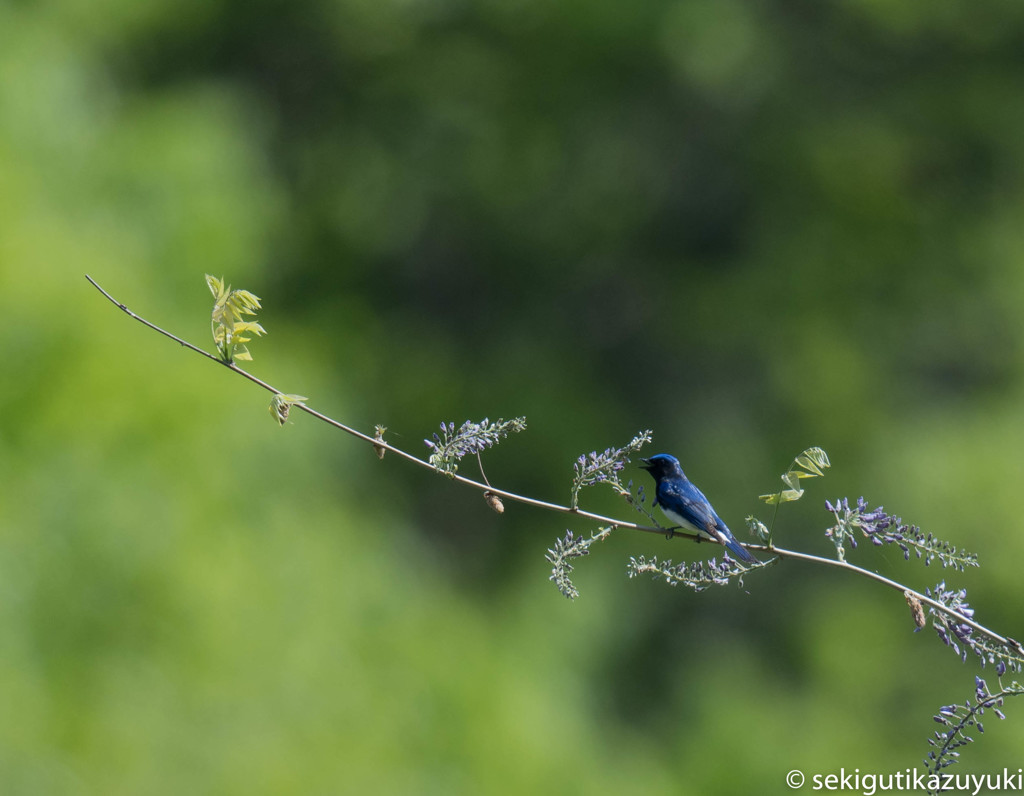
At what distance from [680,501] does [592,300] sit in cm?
985

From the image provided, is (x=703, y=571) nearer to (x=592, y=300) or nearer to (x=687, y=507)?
(x=687, y=507)

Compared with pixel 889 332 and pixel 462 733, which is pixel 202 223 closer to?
pixel 462 733

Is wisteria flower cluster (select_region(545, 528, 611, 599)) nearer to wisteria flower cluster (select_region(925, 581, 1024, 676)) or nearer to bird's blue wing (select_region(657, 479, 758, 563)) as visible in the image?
→ wisteria flower cluster (select_region(925, 581, 1024, 676))

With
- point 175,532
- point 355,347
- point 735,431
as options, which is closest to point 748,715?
point 735,431

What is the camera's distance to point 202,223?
10.1m

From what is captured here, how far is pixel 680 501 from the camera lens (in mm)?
2562

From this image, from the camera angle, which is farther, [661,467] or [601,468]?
[661,467]

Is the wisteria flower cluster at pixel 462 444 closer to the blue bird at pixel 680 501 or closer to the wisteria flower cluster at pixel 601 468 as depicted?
the wisteria flower cluster at pixel 601 468

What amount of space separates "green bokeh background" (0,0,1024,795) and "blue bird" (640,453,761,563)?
20.7 feet

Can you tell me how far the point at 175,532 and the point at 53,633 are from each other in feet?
2.69

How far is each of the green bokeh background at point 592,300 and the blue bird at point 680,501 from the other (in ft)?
20.7

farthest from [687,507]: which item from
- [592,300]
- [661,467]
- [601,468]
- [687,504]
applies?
[592,300]

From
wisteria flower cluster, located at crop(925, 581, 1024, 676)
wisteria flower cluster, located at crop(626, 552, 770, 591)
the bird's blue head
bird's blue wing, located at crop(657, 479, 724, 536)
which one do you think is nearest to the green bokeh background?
the bird's blue head

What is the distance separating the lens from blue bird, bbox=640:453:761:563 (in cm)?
246
